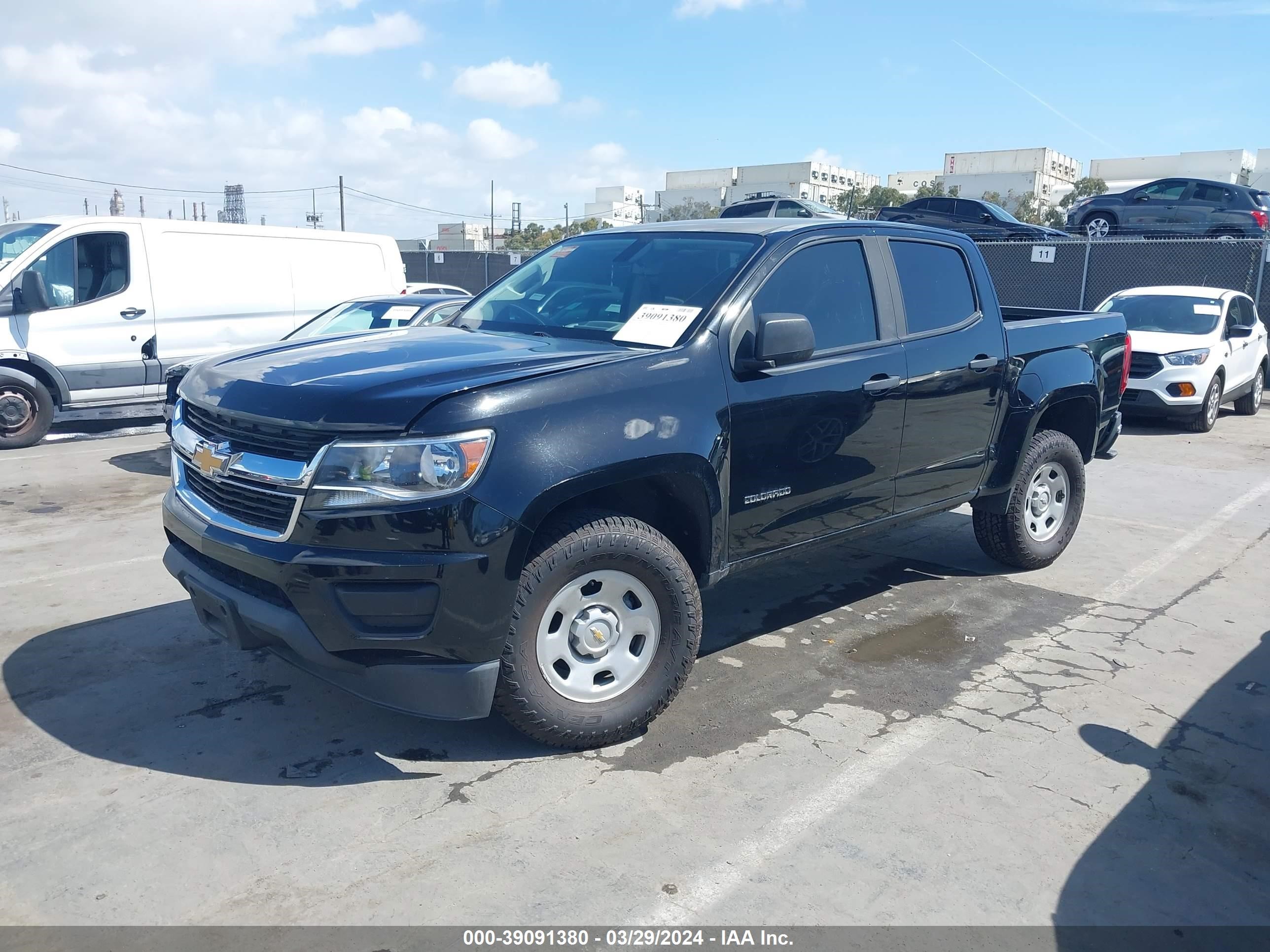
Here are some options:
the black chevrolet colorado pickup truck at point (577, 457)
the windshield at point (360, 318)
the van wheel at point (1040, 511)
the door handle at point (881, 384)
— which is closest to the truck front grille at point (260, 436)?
the black chevrolet colorado pickup truck at point (577, 457)

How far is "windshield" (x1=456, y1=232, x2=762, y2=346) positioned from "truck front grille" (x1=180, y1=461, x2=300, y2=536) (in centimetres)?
144

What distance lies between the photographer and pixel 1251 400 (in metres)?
13.2

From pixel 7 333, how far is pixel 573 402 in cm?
839

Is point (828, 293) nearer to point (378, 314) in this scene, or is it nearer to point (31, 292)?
point (378, 314)

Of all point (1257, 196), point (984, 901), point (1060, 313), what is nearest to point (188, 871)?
point (984, 901)

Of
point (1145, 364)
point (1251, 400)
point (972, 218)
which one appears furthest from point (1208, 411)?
point (972, 218)

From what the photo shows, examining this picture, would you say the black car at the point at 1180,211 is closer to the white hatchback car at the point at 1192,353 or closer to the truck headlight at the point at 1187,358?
the white hatchback car at the point at 1192,353

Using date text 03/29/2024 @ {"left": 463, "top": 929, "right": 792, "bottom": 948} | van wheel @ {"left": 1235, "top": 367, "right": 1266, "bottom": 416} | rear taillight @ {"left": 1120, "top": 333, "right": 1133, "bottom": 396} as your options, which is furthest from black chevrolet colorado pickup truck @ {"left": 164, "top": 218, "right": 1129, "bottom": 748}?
van wheel @ {"left": 1235, "top": 367, "right": 1266, "bottom": 416}

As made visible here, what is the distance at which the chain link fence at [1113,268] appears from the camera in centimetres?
1689

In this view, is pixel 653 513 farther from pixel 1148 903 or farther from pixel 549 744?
pixel 1148 903

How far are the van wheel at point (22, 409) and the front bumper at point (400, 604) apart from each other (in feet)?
25.8

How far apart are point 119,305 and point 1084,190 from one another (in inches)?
2800

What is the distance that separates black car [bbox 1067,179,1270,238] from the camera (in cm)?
1992

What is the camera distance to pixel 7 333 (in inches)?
375
